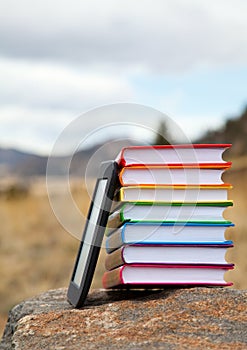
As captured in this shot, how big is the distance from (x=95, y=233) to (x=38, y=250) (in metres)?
7.43

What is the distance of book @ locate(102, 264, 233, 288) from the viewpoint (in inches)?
78.2

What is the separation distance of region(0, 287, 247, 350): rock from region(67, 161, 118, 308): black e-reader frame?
0.05 meters

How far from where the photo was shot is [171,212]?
202 centimetres

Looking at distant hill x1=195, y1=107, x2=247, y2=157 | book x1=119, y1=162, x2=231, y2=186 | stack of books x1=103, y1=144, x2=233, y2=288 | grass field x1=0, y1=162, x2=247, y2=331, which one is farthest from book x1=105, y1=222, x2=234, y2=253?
distant hill x1=195, y1=107, x2=247, y2=157

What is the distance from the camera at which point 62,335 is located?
182 centimetres

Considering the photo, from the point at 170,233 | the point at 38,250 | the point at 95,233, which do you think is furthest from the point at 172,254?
the point at 38,250

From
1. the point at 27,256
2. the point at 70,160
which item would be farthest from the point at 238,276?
the point at 70,160

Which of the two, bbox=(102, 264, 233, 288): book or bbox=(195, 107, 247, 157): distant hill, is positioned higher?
bbox=(195, 107, 247, 157): distant hill

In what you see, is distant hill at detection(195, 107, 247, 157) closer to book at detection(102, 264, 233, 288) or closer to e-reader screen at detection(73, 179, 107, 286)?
e-reader screen at detection(73, 179, 107, 286)

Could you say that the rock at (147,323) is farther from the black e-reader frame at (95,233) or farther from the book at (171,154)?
the book at (171,154)

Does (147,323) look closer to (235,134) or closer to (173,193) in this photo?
(173,193)

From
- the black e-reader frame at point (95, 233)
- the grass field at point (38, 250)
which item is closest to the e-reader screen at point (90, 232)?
the black e-reader frame at point (95, 233)

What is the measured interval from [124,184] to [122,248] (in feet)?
0.51

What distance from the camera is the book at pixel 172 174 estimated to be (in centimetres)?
199
